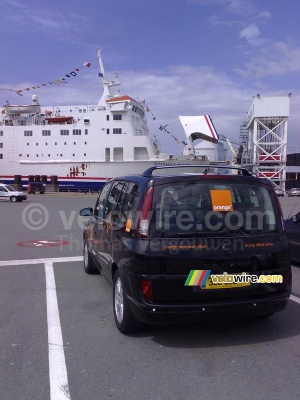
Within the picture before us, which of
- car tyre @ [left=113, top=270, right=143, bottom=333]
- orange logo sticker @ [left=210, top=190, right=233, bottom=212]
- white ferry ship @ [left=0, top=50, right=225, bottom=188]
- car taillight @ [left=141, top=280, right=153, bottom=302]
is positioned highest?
white ferry ship @ [left=0, top=50, right=225, bottom=188]

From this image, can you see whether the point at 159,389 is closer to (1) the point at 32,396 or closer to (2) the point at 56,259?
(1) the point at 32,396

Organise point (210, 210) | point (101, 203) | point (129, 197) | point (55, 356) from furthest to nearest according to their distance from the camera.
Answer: point (101, 203) → point (129, 197) → point (210, 210) → point (55, 356)

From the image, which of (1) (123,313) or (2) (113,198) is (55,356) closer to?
(1) (123,313)

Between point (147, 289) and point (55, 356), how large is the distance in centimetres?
107

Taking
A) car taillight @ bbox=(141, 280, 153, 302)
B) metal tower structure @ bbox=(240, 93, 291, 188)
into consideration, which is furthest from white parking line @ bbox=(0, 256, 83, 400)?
metal tower structure @ bbox=(240, 93, 291, 188)

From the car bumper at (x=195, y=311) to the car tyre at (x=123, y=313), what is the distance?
0.65 feet

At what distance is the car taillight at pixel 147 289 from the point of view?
395 cm

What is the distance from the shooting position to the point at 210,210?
4219mm

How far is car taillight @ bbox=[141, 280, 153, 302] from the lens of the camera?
3.95 metres

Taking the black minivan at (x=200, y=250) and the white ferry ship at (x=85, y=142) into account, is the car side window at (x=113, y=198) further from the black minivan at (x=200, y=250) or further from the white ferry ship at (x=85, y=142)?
the white ferry ship at (x=85, y=142)

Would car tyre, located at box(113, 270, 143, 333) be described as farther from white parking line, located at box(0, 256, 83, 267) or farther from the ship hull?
the ship hull

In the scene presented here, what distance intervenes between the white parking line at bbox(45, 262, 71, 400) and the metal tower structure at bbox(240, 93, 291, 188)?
5636cm

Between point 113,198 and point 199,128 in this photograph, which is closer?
point 113,198

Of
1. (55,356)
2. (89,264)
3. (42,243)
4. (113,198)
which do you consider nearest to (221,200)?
(113,198)
